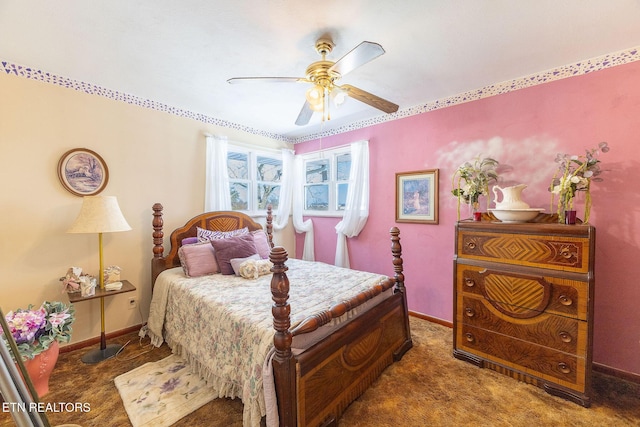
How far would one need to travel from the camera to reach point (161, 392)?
2025 millimetres

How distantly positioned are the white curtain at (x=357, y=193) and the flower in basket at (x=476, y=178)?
127cm

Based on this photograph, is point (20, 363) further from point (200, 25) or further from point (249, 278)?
point (200, 25)

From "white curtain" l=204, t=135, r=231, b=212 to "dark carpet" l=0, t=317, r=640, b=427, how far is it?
1928 mm

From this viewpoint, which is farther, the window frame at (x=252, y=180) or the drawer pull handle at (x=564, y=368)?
Answer: the window frame at (x=252, y=180)

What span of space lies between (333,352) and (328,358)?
6 cm

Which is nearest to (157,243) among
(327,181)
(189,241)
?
(189,241)

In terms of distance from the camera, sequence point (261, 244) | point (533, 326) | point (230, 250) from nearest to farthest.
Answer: point (533, 326) < point (230, 250) < point (261, 244)

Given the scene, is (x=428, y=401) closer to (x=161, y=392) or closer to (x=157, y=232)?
(x=161, y=392)

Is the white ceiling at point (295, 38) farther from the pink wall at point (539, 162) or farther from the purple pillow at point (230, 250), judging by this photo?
the purple pillow at point (230, 250)

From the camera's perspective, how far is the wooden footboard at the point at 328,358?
1497 mm

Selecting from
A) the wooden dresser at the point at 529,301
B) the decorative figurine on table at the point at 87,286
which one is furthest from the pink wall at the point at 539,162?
the decorative figurine on table at the point at 87,286

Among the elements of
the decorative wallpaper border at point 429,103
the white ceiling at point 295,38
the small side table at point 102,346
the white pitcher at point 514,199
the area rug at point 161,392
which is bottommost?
the area rug at point 161,392

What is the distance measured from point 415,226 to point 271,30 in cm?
257

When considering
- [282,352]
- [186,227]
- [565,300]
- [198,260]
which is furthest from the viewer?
[186,227]
